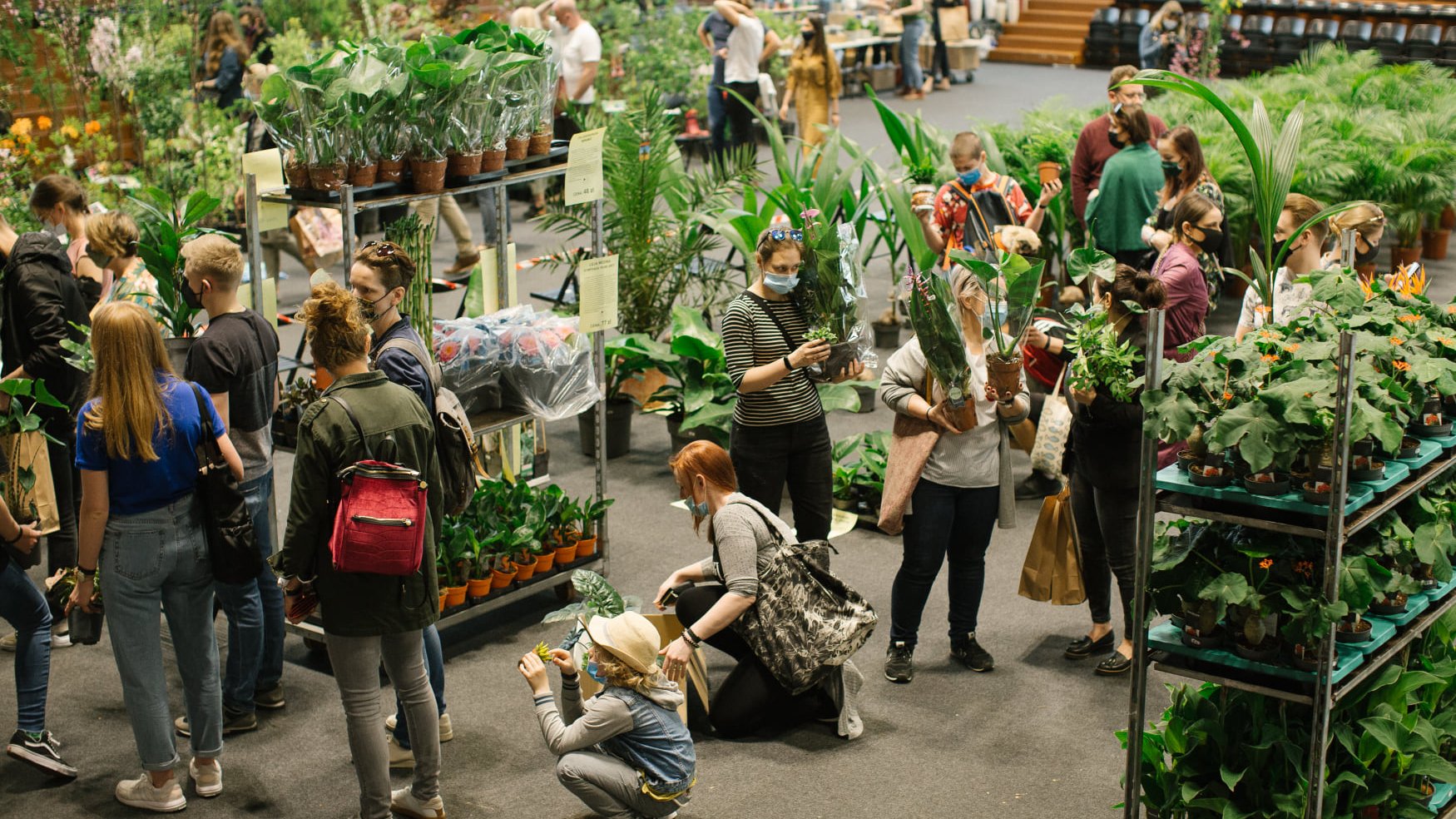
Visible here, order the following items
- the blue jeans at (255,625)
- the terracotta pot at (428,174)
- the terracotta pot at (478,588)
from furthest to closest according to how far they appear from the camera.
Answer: the terracotta pot at (478,588)
the terracotta pot at (428,174)
the blue jeans at (255,625)

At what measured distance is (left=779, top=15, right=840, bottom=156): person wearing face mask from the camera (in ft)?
38.5

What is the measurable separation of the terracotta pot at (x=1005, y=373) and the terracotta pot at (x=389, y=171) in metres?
1.89

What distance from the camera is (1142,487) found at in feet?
10.3

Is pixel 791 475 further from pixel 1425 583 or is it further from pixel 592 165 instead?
pixel 1425 583

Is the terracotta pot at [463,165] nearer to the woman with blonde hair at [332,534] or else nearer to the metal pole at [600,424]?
the metal pole at [600,424]

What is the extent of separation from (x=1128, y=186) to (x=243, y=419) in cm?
446

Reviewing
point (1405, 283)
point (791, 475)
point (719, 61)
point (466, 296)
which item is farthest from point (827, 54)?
point (1405, 283)

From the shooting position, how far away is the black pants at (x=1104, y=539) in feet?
14.8

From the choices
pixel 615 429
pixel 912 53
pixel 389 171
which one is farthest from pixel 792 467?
pixel 912 53

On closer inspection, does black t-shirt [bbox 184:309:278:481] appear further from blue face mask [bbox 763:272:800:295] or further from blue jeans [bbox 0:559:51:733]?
blue face mask [bbox 763:272:800:295]

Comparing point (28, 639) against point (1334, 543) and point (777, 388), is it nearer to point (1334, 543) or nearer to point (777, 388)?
point (777, 388)

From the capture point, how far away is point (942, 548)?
4.58 m

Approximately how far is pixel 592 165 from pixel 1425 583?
3.00 metres

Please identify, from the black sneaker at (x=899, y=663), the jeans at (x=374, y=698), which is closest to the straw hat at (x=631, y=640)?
the jeans at (x=374, y=698)
